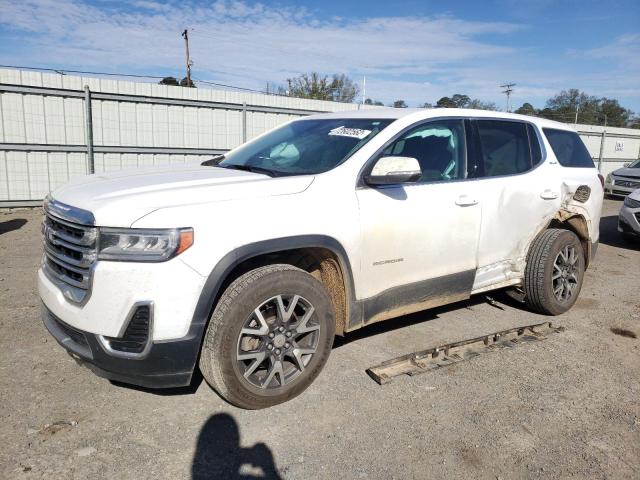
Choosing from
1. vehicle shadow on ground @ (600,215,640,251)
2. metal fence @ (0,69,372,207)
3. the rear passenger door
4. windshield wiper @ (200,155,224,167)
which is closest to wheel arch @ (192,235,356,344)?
windshield wiper @ (200,155,224,167)

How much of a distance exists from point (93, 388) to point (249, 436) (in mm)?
1158

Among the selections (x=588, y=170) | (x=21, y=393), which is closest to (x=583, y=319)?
(x=588, y=170)

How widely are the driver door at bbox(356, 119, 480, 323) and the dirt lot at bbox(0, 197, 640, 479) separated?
0.56 metres

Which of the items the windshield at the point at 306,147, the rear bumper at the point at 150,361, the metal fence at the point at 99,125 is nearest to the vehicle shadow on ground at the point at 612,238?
the windshield at the point at 306,147

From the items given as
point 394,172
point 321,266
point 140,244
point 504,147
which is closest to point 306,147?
point 394,172

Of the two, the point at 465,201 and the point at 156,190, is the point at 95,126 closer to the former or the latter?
the point at 156,190

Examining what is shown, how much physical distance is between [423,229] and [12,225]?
7.83m

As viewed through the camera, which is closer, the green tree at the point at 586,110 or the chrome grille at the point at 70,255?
the chrome grille at the point at 70,255

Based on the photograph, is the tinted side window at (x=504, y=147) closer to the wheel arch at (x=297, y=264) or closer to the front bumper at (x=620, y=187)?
the wheel arch at (x=297, y=264)

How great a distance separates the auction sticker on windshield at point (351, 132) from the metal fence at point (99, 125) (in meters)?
8.25

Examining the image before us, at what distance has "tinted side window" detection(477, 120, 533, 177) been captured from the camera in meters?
4.23

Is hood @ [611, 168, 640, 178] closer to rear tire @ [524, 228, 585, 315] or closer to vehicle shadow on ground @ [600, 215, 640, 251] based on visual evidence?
vehicle shadow on ground @ [600, 215, 640, 251]

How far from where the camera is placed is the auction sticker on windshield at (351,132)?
11.8ft

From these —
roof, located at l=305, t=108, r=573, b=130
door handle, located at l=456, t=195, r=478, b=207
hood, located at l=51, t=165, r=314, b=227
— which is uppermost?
roof, located at l=305, t=108, r=573, b=130
